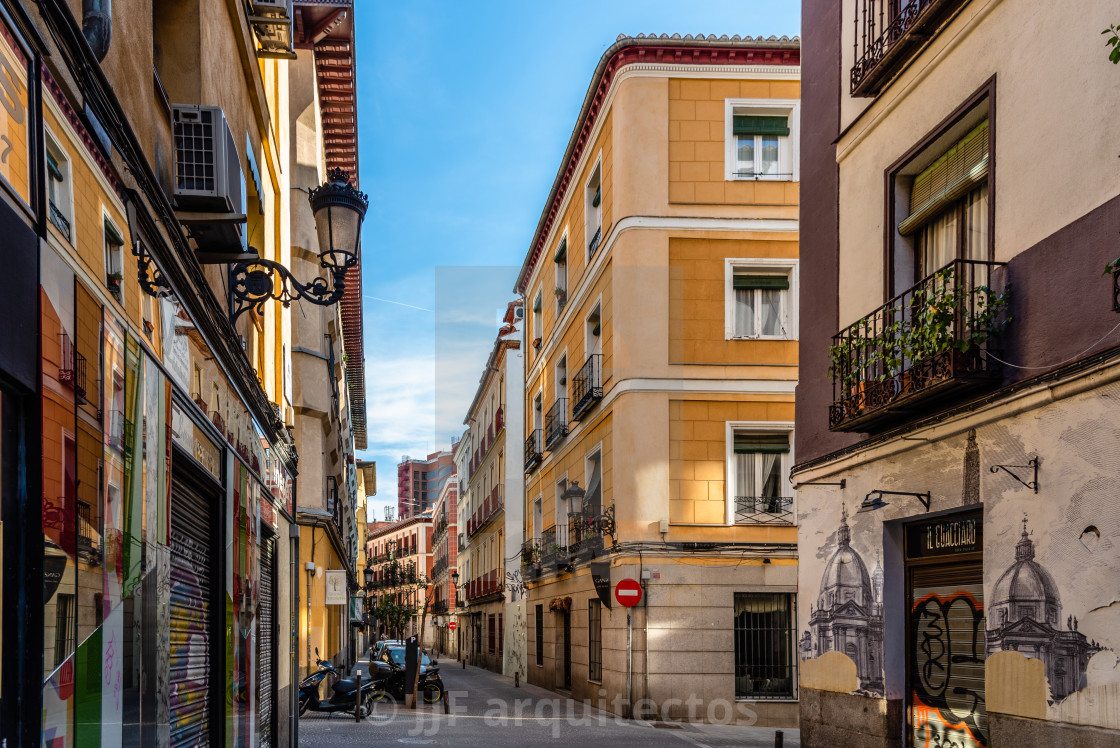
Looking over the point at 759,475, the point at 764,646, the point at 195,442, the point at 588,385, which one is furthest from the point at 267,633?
the point at 588,385

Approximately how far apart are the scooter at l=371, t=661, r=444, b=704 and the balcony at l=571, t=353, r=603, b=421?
6.32m

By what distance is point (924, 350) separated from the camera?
31.1 ft

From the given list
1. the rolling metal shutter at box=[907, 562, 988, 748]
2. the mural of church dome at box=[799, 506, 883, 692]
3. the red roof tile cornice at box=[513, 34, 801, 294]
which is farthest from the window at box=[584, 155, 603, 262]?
the rolling metal shutter at box=[907, 562, 988, 748]

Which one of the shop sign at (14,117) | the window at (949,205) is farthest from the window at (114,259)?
the window at (949,205)

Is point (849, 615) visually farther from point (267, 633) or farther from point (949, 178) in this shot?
point (267, 633)

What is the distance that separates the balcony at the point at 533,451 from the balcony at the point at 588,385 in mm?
6539

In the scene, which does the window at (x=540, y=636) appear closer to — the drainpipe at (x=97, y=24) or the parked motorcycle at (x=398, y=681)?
the parked motorcycle at (x=398, y=681)

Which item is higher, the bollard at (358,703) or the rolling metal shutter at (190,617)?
the rolling metal shutter at (190,617)

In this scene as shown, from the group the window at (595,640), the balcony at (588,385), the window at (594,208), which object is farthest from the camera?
the window at (594,208)

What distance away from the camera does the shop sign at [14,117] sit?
351 cm

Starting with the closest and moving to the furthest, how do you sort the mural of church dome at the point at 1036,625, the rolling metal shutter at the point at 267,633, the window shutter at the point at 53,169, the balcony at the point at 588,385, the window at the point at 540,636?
the window shutter at the point at 53,169 < the mural of church dome at the point at 1036,625 < the rolling metal shutter at the point at 267,633 < the balcony at the point at 588,385 < the window at the point at 540,636

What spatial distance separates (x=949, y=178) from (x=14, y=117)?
9.06 m

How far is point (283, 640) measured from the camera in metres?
13.7

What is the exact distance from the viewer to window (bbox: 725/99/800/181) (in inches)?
826
